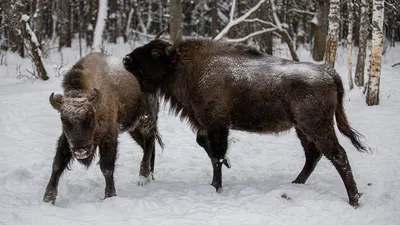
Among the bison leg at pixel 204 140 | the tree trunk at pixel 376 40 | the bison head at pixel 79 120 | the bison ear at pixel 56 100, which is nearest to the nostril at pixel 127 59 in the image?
the bison head at pixel 79 120

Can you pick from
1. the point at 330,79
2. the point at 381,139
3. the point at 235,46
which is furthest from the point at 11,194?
the point at 381,139

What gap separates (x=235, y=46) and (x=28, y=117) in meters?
4.56

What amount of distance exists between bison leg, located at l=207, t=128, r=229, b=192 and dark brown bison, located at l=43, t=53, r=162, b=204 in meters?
1.05

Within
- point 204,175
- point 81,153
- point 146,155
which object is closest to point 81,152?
point 81,153

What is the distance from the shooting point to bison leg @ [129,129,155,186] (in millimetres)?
6547

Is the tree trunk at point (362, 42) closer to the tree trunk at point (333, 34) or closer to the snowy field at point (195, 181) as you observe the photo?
the tree trunk at point (333, 34)

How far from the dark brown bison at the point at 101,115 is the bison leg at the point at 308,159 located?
6.90 ft

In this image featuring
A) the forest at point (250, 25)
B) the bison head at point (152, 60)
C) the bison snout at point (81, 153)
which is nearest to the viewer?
the bison snout at point (81, 153)

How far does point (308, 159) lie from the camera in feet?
20.5

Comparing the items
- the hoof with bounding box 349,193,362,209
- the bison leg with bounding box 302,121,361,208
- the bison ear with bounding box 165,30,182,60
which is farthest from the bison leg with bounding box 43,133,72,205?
the hoof with bounding box 349,193,362,209

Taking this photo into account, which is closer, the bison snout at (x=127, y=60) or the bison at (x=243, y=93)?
the bison at (x=243, y=93)

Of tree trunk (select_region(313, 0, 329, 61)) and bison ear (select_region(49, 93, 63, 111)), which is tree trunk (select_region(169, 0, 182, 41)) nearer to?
tree trunk (select_region(313, 0, 329, 61))

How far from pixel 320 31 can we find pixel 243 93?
9459mm

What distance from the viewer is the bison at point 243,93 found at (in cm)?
548
